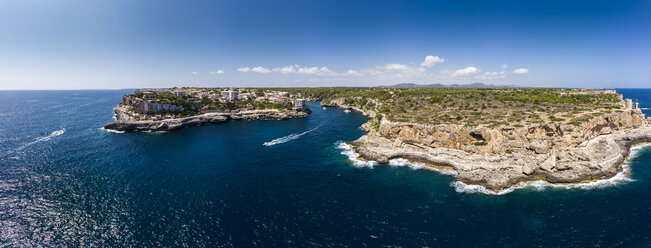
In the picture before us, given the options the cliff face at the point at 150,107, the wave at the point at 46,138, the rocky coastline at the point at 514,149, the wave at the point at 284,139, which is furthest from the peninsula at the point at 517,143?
the wave at the point at 46,138

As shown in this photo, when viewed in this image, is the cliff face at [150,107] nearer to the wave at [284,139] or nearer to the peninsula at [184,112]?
the peninsula at [184,112]

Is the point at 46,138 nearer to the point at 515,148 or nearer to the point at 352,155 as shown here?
the point at 352,155

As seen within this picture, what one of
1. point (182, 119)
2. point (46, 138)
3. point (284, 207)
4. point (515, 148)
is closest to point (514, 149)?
point (515, 148)

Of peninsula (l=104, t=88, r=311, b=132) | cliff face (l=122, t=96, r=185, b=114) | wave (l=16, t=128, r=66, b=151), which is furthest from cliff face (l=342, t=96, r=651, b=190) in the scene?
wave (l=16, t=128, r=66, b=151)

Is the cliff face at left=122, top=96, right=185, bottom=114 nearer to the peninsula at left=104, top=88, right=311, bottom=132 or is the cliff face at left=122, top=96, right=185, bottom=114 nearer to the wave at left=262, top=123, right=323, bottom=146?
the peninsula at left=104, top=88, right=311, bottom=132

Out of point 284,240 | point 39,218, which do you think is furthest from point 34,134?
point 284,240
